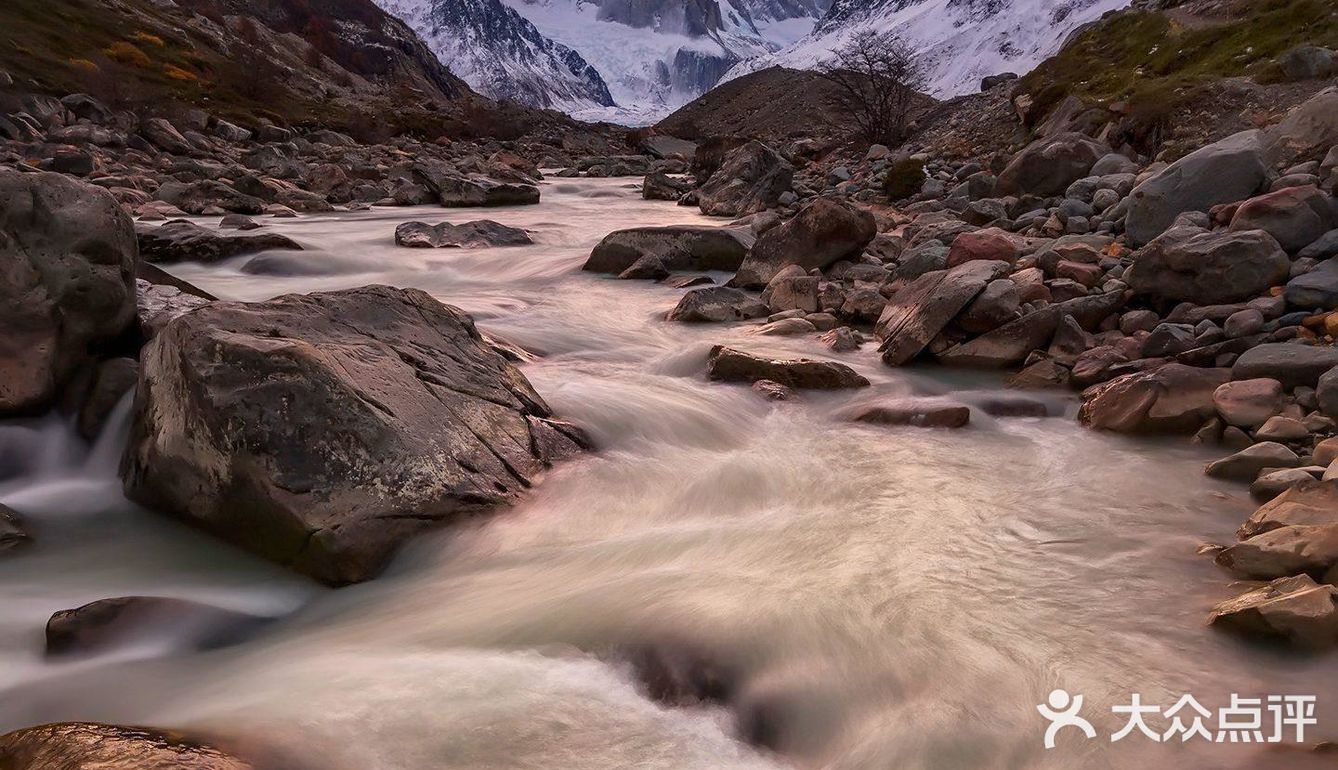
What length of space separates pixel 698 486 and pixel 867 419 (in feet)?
5.37

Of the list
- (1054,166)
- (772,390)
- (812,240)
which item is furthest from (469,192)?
(772,390)

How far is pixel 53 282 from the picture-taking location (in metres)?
4.85

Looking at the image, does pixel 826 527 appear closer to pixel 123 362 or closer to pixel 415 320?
pixel 415 320

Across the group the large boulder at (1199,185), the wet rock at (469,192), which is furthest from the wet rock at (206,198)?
the large boulder at (1199,185)

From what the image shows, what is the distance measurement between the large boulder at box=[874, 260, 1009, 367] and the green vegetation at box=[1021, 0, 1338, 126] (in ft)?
25.4

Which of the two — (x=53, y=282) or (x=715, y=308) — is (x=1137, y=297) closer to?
(x=715, y=308)

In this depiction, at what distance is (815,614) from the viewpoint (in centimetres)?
344

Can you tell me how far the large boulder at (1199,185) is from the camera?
771 cm

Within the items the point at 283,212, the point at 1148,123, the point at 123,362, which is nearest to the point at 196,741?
the point at 123,362

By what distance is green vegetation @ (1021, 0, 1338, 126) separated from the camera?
13.1 meters

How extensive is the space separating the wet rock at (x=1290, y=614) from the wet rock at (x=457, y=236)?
11.8 metres

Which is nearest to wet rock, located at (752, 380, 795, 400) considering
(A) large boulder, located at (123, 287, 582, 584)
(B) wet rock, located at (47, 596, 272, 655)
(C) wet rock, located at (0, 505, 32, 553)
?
(A) large boulder, located at (123, 287, 582, 584)

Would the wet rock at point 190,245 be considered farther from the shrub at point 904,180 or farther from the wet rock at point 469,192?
the shrub at point 904,180

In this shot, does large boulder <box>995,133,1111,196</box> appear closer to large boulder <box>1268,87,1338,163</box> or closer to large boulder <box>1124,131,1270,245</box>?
large boulder <box>1268,87,1338,163</box>
